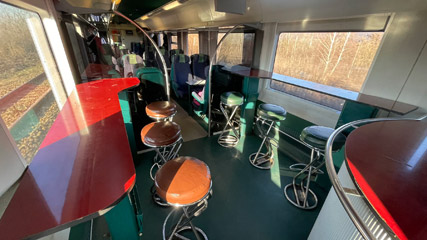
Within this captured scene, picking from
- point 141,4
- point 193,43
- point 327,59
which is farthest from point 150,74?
point 193,43

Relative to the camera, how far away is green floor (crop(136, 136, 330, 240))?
1565mm

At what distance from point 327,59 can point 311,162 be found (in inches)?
50.1

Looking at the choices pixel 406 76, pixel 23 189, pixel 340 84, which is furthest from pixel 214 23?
pixel 23 189

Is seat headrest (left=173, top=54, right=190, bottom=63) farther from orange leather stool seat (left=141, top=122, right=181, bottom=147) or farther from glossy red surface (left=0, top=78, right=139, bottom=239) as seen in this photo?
glossy red surface (left=0, top=78, right=139, bottom=239)

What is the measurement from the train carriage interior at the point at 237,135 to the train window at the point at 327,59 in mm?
14

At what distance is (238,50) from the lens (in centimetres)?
329

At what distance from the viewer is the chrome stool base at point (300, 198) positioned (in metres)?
1.80

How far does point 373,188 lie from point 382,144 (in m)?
0.33

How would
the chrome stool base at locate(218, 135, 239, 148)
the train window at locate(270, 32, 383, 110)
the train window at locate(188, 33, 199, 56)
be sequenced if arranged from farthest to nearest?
the train window at locate(188, 33, 199, 56) < the chrome stool base at locate(218, 135, 239, 148) < the train window at locate(270, 32, 383, 110)

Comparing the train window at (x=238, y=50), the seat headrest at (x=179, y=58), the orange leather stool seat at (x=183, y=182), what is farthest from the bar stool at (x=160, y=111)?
the seat headrest at (x=179, y=58)

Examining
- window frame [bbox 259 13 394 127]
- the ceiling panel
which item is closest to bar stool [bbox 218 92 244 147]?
window frame [bbox 259 13 394 127]

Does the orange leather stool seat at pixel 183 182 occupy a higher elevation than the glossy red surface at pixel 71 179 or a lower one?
lower

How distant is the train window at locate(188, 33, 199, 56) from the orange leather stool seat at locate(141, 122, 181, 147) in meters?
4.28

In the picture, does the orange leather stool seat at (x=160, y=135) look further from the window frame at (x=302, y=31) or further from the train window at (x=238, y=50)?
the train window at (x=238, y=50)
